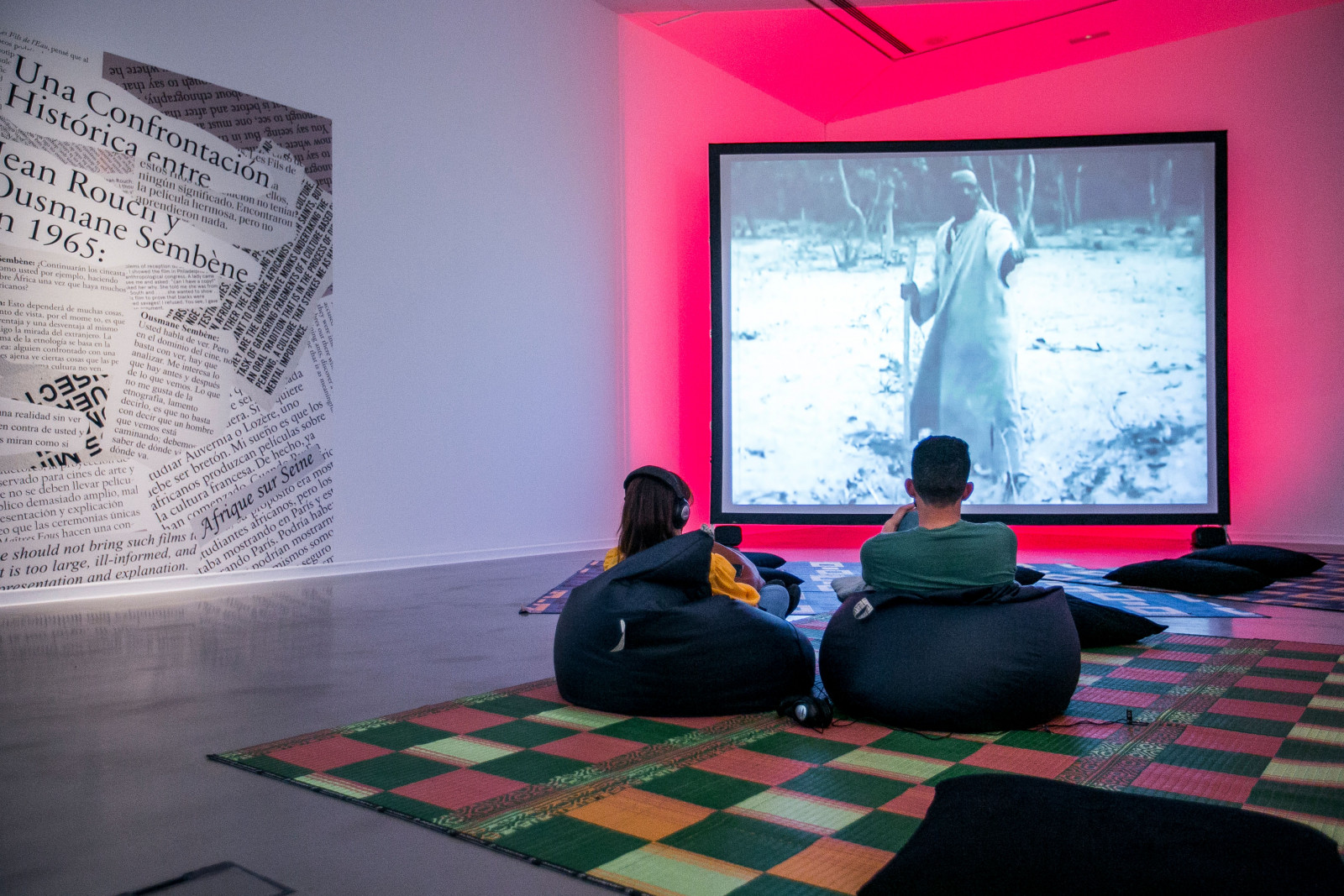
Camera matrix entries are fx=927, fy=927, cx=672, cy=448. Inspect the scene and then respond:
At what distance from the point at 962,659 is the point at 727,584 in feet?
2.76

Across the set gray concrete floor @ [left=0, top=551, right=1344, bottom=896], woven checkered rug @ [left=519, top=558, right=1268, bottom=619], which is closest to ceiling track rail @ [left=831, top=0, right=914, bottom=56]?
woven checkered rug @ [left=519, top=558, right=1268, bottom=619]

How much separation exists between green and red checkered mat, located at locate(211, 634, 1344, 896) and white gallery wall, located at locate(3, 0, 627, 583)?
4.00 meters

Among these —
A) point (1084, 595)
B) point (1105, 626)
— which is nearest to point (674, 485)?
point (1105, 626)

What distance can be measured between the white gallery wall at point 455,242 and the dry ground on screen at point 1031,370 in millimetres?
1385

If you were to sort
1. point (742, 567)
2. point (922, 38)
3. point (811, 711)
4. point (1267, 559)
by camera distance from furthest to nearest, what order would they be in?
1. point (922, 38)
2. point (1267, 559)
3. point (742, 567)
4. point (811, 711)

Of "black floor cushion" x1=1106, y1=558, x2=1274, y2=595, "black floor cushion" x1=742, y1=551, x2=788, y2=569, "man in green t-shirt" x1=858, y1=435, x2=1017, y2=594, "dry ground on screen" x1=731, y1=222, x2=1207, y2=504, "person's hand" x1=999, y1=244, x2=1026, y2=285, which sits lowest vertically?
"black floor cushion" x1=1106, y1=558, x2=1274, y2=595

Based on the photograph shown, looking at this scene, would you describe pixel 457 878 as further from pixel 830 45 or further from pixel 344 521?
pixel 830 45

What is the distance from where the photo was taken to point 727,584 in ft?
10.1

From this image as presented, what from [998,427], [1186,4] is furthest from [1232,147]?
[998,427]

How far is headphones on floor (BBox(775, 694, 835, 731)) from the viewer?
2627 mm

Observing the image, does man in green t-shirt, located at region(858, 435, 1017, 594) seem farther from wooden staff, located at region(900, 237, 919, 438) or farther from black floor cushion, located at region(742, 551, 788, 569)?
wooden staff, located at region(900, 237, 919, 438)

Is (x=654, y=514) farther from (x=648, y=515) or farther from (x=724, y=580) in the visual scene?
(x=724, y=580)

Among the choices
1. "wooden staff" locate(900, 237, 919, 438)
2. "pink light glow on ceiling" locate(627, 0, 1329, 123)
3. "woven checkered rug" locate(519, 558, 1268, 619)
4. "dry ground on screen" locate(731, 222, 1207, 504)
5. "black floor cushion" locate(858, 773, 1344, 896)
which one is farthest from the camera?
"wooden staff" locate(900, 237, 919, 438)

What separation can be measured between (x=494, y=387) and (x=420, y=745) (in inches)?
203
